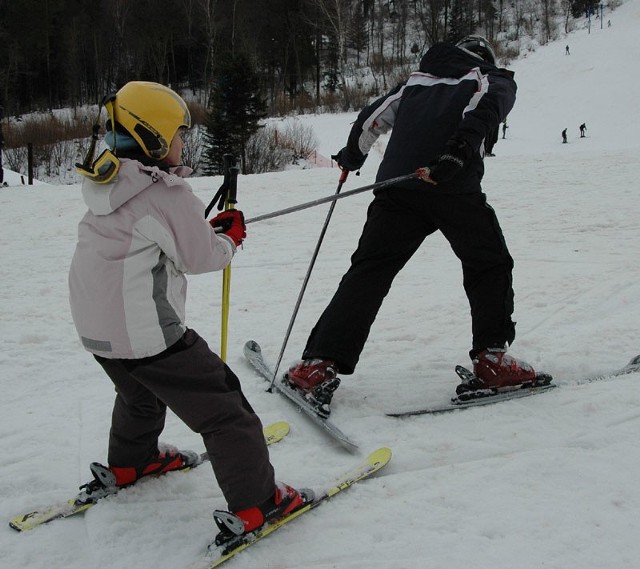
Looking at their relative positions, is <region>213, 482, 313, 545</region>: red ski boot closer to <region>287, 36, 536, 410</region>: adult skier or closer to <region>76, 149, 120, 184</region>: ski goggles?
<region>287, 36, 536, 410</region>: adult skier

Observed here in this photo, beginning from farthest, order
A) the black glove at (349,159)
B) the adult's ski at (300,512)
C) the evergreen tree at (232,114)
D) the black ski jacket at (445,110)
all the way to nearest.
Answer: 1. the evergreen tree at (232,114)
2. the black glove at (349,159)
3. the black ski jacket at (445,110)
4. the adult's ski at (300,512)

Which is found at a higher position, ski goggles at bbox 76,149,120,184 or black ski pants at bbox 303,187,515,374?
ski goggles at bbox 76,149,120,184

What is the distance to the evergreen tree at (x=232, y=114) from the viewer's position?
21531 mm

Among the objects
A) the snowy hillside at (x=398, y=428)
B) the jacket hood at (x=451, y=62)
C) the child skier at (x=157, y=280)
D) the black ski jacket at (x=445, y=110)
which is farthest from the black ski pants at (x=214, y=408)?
the jacket hood at (x=451, y=62)

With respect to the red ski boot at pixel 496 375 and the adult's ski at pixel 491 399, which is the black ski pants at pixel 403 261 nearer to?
the red ski boot at pixel 496 375

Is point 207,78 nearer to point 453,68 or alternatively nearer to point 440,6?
point 440,6

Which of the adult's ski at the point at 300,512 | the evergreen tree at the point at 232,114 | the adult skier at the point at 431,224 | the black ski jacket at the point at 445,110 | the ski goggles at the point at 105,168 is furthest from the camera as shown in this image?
the evergreen tree at the point at 232,114

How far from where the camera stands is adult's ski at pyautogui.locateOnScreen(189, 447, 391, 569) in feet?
5.92

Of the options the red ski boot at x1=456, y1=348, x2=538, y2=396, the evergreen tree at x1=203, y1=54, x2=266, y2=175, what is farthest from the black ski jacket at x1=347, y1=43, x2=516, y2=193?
the evergreen tree at x1=203, y1=54, x2=266, y2=175

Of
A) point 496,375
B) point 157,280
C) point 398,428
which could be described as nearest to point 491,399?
point 496,375

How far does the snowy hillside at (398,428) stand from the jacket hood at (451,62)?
5.01 ft

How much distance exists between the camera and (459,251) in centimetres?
282

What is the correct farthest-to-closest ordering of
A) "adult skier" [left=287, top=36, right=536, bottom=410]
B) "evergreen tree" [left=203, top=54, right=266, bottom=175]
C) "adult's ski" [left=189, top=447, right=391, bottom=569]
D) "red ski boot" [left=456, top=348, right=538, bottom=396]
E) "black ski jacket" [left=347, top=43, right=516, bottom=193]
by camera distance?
"evergreen tree" [left=203, top=54, right=266, bottom=175] < "red ski boot" [left=456, top=348, right=538, bottom=396] < "adult skier" [left=287, top=36, right=536, bottom=410] < "black ski jacket" [left=347, top=43, right=516, bottom=193] < "adult's ski" [left=189, top=447, right=391, bottom=569]

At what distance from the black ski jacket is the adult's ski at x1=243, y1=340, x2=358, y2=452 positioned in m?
1.12
